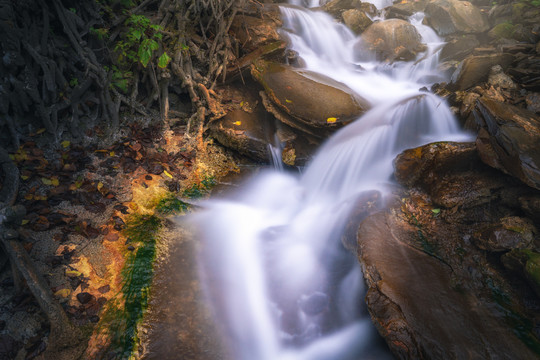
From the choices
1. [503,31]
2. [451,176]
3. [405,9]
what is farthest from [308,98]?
[405,9]

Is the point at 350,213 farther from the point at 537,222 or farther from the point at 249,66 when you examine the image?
the point at 249,66

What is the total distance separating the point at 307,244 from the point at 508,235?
263 cm

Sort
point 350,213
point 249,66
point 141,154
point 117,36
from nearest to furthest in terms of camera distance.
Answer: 1. point 350,213
2. point 141,154
3. point 117,36
4. point 249,66

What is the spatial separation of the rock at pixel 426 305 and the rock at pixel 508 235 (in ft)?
0.75

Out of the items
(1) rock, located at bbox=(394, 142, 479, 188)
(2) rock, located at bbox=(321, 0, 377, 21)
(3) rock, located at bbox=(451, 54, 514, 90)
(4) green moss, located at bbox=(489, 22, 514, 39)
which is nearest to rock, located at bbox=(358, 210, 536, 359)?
(1) rock, located at bbox=(394, 142, 479, 188)

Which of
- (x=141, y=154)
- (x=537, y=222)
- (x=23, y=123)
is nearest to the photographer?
(x=537, y=222)

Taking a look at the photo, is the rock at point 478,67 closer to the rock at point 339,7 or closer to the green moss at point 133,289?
the rock at point 339,7

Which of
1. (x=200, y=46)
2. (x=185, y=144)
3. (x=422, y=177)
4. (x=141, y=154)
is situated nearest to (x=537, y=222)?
(x=422, y=177)

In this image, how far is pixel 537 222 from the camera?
3297mm

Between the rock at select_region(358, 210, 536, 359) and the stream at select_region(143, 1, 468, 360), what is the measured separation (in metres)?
0.44

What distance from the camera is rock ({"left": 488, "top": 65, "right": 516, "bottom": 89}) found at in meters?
5.53

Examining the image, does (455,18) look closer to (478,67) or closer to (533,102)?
(478,67)

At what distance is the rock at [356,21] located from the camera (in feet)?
35.0

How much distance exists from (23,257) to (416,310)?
4.06 metres
